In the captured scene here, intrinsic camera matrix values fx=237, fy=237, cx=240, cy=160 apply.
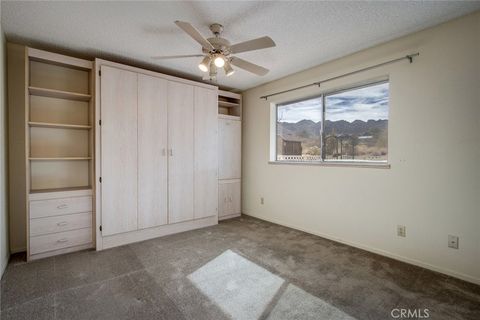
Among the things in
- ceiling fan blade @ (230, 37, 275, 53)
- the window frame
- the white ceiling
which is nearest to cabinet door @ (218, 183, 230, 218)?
the window frame

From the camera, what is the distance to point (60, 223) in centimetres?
275

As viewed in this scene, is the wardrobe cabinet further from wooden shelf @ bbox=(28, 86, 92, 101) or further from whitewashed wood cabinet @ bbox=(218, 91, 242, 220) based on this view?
wooden shelf @ bbox=(28, 86, 92, 101)

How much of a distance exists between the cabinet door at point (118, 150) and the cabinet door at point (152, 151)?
0.08 metres

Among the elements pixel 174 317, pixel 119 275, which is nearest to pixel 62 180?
pixel 119 275

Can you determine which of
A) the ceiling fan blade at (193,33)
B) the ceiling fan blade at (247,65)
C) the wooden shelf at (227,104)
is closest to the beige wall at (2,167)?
the ceiling fan blade at (193,33)

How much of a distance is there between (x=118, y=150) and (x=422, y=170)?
348cm

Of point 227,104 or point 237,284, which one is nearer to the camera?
point 237,284

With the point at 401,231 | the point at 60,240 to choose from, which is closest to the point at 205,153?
the point at 60,240

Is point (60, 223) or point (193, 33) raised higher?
point (193, 33)

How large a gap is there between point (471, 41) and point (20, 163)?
Result: 16.0 feet

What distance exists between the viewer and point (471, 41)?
214 centimetres

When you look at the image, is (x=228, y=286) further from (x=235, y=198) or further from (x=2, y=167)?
(x=2, y=167)

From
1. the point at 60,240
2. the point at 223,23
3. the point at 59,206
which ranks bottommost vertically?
the point at 60,240

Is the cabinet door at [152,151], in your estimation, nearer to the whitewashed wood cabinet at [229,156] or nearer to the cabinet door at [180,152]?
the cabinet door at [180,152]
